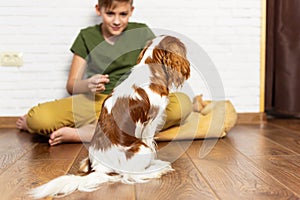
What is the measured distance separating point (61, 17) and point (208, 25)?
0.82m

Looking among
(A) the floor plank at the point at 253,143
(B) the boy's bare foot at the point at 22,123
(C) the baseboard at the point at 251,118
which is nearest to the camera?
(A) the floor plank at the point at 253,143

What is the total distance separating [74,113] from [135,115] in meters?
0.83

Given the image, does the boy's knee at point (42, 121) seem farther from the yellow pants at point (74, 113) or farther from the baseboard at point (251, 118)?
the baseboard at point (251, 118)

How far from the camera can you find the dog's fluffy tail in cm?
106

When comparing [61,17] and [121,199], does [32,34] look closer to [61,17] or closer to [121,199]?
[61,17]

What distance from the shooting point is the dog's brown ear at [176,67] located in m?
1.19

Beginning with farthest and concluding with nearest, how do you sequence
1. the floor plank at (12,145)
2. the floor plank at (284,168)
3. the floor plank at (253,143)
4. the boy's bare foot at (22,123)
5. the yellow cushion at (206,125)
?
the boy's bare foot at (22,123) < the yellow cushion at (206,125) < the floor plank at (253,143) < the floor plank at (12,145) < the floor plank at (284,168)

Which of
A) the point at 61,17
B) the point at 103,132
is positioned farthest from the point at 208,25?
the point at 103,132

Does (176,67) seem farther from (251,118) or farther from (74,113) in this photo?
(251,118)

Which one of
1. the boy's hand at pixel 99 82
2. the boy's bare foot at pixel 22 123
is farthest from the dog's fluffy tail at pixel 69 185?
the boy's bare foot at pixel 22 123

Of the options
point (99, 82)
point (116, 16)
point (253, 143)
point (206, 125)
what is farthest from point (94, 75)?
point (253, 143)

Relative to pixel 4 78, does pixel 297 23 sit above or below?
above

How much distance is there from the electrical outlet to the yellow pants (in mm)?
500

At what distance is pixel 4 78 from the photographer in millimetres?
2367
